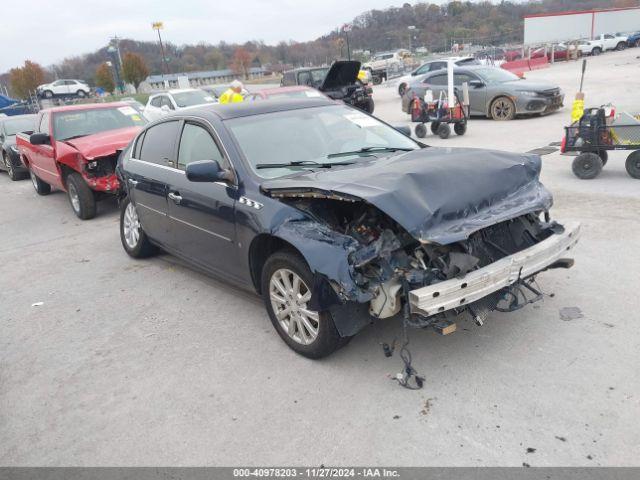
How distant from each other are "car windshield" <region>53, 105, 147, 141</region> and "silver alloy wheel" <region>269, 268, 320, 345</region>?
22.5 feet

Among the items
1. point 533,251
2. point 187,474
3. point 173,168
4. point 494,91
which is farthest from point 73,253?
point 494,91

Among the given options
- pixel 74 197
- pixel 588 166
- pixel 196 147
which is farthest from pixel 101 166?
pixel 588 166

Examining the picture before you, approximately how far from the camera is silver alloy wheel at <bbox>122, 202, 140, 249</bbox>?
6.18 metres

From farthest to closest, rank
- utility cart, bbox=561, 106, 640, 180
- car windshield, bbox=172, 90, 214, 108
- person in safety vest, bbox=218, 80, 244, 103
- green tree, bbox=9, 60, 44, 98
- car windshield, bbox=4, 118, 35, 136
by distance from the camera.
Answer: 1. green tree, bbox=9, 60, 44, 98
2. car windshield, bbox=172, 90, 214, 108
3. car windshield, bbox=4, 118, 35, 136
4. person in safety vest, bbox=218, 80, 244, 103
5. utility cart, bbox=561, 106, 640, 180

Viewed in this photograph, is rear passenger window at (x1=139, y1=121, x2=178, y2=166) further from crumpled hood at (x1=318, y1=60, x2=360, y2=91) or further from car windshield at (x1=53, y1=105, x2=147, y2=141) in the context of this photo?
crumpled hood at (x1=318, y1=60, x2=360, y2=91)

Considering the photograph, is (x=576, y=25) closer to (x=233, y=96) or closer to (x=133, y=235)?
(x=233, y=96)

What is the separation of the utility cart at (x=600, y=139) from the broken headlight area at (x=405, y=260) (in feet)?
15.8

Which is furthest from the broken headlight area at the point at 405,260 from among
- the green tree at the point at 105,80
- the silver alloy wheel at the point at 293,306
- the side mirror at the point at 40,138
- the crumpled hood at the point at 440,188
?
the green tree at the point at 105,80

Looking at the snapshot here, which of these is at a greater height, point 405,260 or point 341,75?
point 341,75

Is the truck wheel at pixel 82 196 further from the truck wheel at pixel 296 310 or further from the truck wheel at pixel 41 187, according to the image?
the truck wheel at pixel 296 310

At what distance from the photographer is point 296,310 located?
Result: 12.2 ft

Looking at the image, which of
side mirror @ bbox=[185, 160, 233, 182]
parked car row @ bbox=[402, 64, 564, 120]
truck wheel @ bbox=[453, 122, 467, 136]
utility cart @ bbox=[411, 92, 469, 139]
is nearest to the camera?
side mirror @ bbox=[185, 160, 233, 182]

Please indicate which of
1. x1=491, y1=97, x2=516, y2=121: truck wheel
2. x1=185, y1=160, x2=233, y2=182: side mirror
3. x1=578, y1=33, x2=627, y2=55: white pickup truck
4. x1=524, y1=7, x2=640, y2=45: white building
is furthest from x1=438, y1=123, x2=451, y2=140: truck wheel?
x1=524, y1=7, x2=640, y2=45: white building

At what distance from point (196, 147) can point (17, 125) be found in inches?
506
